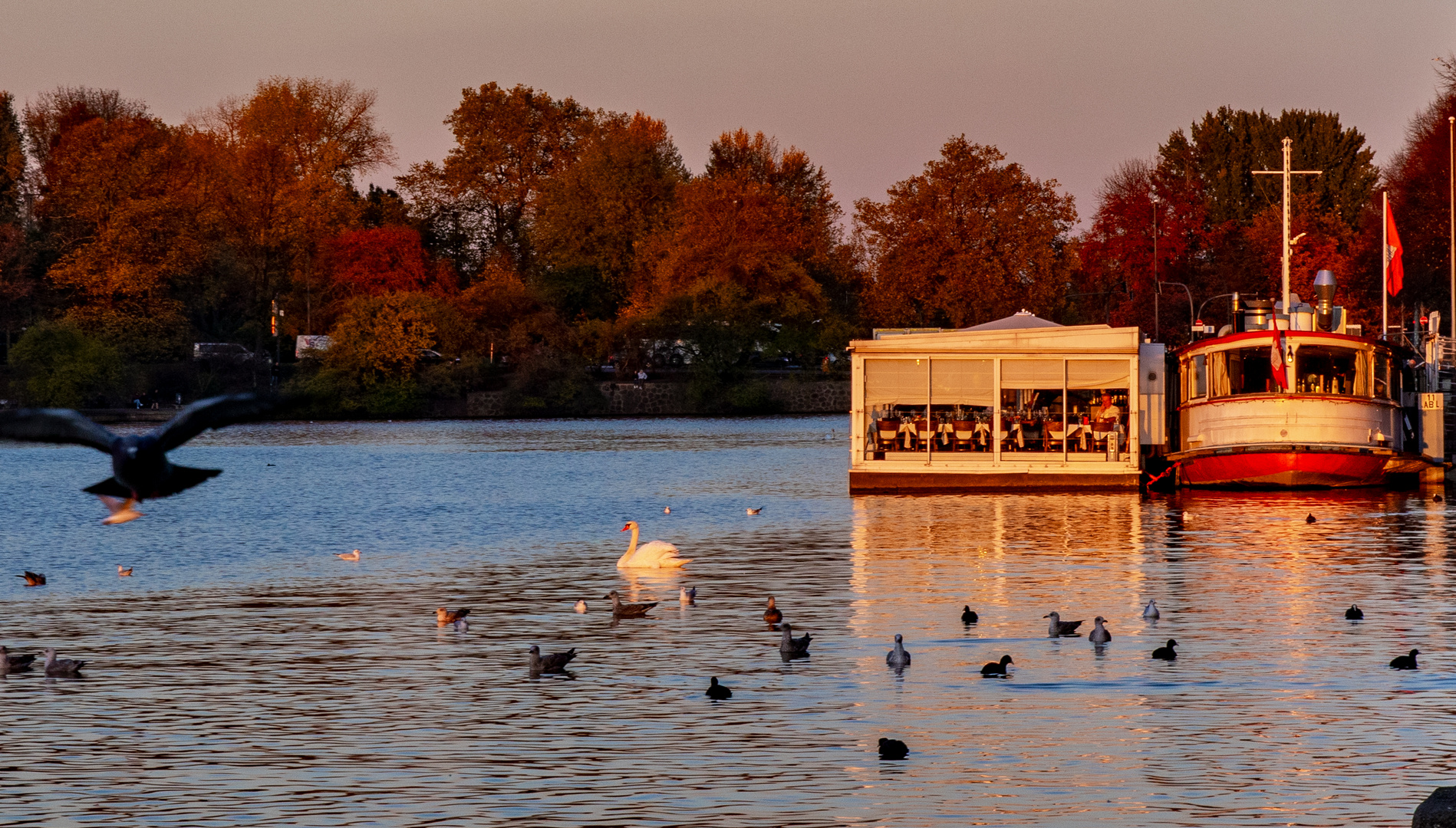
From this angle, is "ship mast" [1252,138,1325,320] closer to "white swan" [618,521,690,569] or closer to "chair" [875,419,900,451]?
"chair" [875,419,900,451]

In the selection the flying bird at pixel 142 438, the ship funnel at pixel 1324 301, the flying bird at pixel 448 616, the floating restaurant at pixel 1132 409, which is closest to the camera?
the flying bird at pixel 142 438

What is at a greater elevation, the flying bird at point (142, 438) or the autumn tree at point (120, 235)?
the autumn tree at point (120, 235)

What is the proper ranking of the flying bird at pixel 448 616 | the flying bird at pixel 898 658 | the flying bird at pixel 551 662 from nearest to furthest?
the flying bird at pixel 898 658, the flying bird at pixel 551 662, the flying bird at pixel 448 616

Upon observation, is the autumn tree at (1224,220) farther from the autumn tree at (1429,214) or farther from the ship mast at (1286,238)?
the ship mast at (1286,238)

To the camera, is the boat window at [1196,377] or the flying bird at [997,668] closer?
the flying bird at [997,668]

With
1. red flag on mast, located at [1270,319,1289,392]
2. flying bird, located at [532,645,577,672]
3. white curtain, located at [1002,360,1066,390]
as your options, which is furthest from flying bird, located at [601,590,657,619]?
red flag on mast, located at [1270,319,1289,392]

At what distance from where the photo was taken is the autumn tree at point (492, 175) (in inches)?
6230

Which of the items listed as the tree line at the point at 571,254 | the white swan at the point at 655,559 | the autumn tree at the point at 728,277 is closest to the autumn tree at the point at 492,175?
the tree line at the point at 571,254

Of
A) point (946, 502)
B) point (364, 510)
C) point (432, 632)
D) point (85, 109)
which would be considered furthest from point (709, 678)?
point (85, 109)

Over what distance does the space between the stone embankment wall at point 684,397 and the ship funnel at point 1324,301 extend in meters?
85.2

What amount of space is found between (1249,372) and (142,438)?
4161 cm

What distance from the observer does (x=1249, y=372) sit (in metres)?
53.2

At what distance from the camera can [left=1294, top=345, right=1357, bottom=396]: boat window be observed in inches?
2037

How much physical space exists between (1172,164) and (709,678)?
123 m
